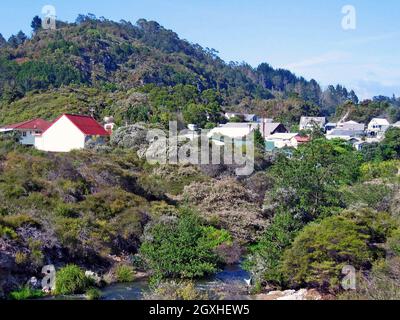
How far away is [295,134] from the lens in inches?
2200

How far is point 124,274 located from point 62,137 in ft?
63.4

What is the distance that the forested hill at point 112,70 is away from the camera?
61.7 meters

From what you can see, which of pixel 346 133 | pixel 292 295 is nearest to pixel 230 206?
pixel 292 295

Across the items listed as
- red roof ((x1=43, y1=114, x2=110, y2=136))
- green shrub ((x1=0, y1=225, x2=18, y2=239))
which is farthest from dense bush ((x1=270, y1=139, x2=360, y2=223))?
red roof ((x1=43, y1=114, x2=110, y2=136))

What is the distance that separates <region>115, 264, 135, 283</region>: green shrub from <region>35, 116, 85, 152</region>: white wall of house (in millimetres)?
18109

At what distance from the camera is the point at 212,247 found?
18.9 meters

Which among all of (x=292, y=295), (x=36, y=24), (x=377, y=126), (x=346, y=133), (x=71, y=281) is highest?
(x=36, y=24)

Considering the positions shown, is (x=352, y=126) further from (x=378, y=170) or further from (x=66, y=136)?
(x=66, y=136)

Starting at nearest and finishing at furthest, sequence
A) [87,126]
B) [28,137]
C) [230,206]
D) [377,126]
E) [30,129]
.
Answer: [230,206], [87,126], [28,137], [30,129], [377,126]

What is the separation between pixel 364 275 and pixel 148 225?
792 cm

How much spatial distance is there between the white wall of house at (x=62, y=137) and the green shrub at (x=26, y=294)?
1984 cm

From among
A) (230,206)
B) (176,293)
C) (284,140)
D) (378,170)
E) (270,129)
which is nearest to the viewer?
(176,293)

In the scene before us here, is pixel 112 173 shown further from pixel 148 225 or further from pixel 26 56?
pixel 26 56
